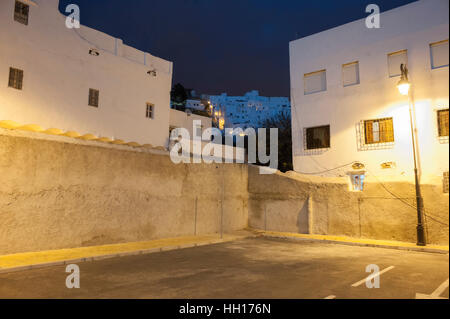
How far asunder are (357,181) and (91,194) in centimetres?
1306

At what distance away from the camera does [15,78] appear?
52.9 ft

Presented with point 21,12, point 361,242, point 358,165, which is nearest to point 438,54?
point 358,165

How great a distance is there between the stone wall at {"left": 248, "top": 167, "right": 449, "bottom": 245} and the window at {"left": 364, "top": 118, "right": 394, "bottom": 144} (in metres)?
2.55

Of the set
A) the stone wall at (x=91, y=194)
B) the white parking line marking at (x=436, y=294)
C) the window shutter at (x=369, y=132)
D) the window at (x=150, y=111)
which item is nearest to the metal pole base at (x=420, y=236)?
the window shutter at (x=369, y=132)

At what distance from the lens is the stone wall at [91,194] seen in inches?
398

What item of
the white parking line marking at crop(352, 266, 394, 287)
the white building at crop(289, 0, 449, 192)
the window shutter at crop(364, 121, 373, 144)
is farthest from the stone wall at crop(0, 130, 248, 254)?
the white parking line marking at crop(352, 266, 394, 287)

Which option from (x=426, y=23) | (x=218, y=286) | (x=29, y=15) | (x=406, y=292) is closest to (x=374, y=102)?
(x=426, y=23)

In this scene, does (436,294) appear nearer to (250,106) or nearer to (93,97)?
(93,97)

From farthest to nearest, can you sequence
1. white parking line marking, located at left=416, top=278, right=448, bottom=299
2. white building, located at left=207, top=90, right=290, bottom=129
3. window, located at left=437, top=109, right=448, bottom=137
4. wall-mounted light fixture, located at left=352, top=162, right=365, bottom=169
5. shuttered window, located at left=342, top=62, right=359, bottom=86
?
white building, located at left=207, top=90, right=290, bottom=129
shuttered window, located at left=342, top=62, right=359, bottom=86
wall-mounted light fixture, located at left=352, top=162, right=365, bottom=169
window, located at left=437, top=109, right=448, bottom=137
white parking line marking, located at left=416, top=278, right=448, bottom=299

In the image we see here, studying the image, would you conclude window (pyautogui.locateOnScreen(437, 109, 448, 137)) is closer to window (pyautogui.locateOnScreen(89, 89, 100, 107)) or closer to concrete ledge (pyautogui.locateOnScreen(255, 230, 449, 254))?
concrete ledge (pyautogui.locateOnScreen(255, 230, 449, 254))

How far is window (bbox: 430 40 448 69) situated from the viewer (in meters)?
14.7

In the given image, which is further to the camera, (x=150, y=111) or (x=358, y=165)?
(x=150, y=111)

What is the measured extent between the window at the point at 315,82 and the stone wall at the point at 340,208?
5.66 metres

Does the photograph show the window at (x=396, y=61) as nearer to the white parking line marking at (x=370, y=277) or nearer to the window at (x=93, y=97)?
the white parking line marking at (x=370, y=277)
